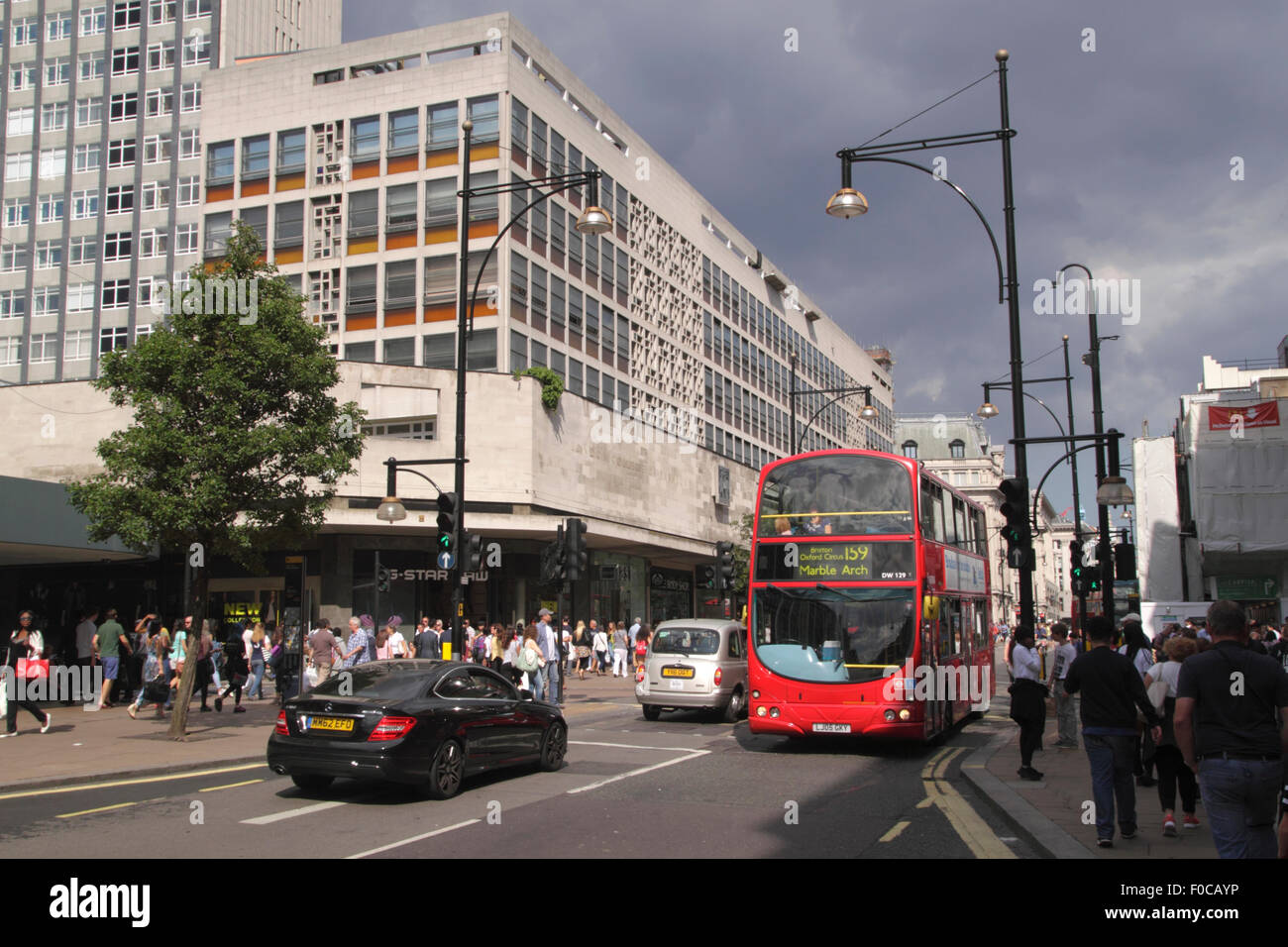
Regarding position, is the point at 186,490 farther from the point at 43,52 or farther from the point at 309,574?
the point at 43,52

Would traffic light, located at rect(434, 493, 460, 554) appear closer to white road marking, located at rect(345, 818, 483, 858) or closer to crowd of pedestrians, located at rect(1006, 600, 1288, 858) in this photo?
white road marking, located at rect(345, 818, 483, 858)

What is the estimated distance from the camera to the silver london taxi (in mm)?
19156

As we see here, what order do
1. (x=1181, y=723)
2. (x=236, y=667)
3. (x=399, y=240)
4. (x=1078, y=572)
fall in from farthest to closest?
A: (x=399, y=240) → (x=1078, y=572) → (x=236, y=667) → (x=1181, y=723)

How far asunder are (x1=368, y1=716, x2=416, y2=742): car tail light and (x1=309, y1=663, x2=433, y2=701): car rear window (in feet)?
1.13

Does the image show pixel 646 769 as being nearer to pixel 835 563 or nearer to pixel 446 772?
pixel 446 772

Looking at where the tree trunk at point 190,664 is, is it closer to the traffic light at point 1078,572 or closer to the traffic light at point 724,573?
the traffic light at point 724,573

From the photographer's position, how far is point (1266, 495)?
45.7 m

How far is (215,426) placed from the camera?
621 inches

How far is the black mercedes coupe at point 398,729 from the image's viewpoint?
1007 cm

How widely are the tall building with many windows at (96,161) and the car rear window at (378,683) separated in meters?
47.5

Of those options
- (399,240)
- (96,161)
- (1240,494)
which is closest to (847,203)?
(399,240)

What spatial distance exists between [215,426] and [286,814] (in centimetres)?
781

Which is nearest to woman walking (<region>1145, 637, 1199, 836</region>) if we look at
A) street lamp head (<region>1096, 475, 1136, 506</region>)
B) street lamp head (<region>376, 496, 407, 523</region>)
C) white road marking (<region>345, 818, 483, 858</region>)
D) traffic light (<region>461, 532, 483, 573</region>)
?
white road marking (<region>345, 818, 483, 858</region>)
